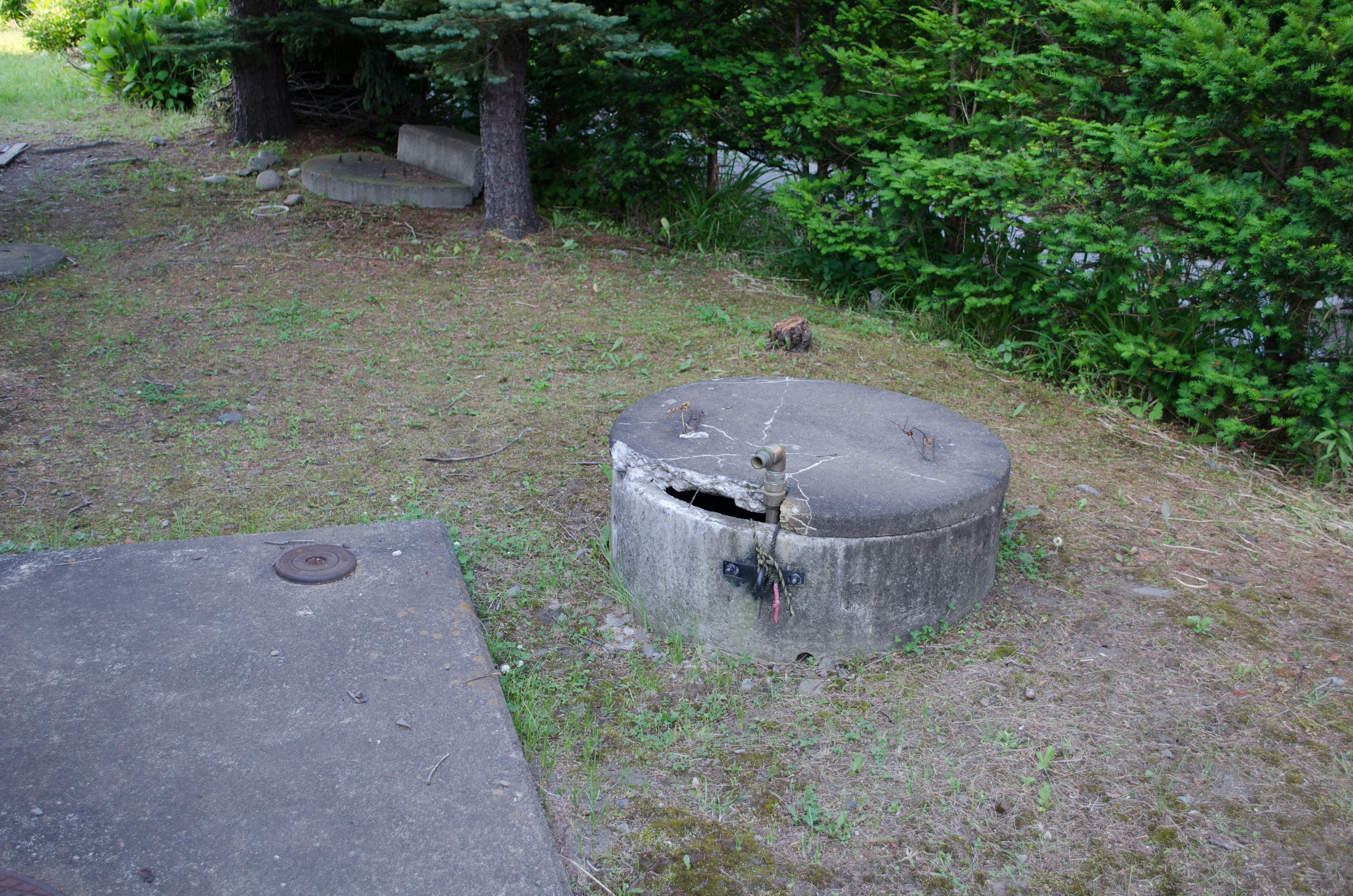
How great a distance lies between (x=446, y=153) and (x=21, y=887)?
7206 mm

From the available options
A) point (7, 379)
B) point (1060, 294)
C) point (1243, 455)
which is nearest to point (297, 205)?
point (7, 379)

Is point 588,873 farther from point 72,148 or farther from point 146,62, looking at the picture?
point 146,62

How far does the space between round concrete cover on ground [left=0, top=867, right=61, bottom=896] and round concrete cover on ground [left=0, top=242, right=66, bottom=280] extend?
513cm

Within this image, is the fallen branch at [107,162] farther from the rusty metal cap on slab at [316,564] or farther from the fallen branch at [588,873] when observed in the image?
the fallen branch at [588,873]

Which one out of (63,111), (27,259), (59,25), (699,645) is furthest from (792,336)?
(59,25)

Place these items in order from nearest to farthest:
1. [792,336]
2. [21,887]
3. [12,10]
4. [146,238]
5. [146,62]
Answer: [21,887] → [792,336] → [146,238] → [146,62] → [12,10]

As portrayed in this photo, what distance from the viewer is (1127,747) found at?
2570 millimetres

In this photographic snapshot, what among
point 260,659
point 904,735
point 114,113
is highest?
point 114,113

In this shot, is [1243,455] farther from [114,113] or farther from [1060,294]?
[114,113]

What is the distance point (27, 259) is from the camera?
19.7 ft

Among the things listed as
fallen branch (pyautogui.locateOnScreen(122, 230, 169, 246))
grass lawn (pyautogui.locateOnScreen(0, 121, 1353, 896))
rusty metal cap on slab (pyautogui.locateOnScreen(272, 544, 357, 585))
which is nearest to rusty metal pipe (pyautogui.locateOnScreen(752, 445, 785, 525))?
grass lawn (pyautogui.locateOnScreen(0, 121, 1353, 896))

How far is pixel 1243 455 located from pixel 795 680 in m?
2.86

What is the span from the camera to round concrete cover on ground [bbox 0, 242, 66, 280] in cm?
578

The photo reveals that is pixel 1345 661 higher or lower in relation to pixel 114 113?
lower
